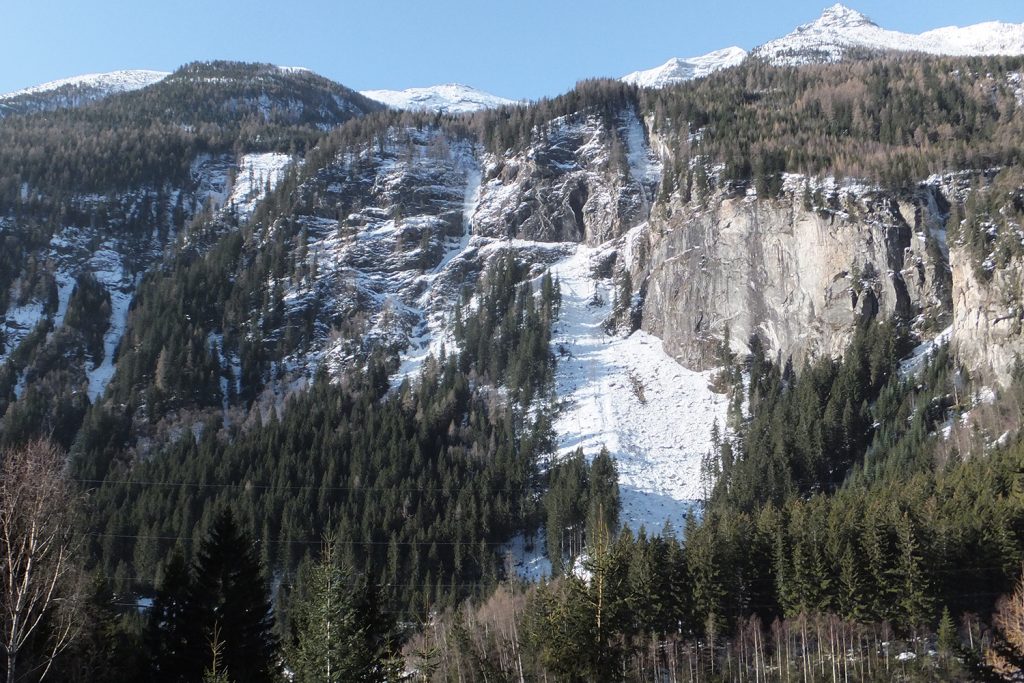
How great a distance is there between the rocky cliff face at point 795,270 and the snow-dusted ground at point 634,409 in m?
6.00

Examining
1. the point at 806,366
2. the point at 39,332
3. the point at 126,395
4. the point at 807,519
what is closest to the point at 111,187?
the point at 39,332

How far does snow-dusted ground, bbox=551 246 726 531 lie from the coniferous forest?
1.03 meters

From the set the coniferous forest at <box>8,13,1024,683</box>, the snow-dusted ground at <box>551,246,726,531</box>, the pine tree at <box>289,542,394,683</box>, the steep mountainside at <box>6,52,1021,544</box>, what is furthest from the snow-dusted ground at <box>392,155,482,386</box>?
the pine tree at <box>289,542,394,683</box>

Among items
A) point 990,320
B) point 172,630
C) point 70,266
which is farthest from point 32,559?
point 70,266

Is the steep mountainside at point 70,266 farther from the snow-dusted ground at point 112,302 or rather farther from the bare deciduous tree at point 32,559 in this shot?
the bare deciduous tree at point 32,559

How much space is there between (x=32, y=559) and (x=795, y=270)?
387ft

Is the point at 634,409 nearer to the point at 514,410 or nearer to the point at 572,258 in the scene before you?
the point at 514,410

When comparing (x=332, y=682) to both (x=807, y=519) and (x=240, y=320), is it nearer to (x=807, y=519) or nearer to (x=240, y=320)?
(x=807, y=519)

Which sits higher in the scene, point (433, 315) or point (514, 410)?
point (433, 315)

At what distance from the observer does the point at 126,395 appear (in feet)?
427

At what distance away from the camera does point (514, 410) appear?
398ft

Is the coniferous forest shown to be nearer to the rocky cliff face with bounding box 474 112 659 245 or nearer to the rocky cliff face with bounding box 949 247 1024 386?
the rocky cliff face with bounding box 949 247 1024 386

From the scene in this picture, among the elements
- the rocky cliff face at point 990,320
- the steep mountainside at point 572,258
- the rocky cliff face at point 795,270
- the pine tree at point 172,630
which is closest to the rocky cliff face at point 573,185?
the steep mountainside at point 572,258

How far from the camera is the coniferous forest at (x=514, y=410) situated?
28.3 m
